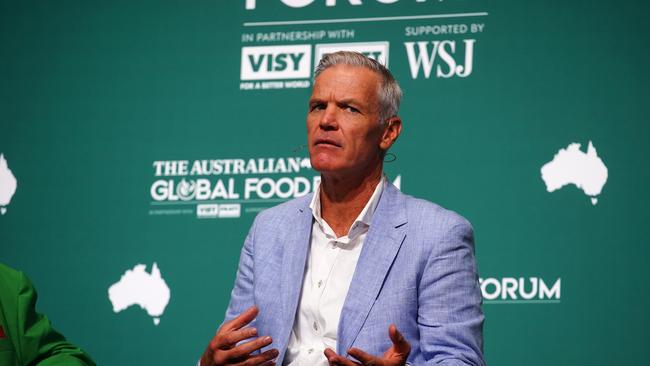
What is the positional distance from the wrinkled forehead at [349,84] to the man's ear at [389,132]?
0.39 ft

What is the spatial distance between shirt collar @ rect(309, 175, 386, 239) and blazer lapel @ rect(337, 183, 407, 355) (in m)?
0.04

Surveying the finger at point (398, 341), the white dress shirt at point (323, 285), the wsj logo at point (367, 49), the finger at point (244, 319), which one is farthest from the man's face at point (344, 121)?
the wsj logo at point (367, 49)

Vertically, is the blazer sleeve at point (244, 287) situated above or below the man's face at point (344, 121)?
below

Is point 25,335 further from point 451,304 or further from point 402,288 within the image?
point 451,304

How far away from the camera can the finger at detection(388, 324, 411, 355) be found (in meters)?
2.47

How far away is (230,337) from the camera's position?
2.59 metres

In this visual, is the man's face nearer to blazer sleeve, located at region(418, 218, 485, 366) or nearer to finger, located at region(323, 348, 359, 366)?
blazer sleeve, located at region(418, 218, 485, 366)

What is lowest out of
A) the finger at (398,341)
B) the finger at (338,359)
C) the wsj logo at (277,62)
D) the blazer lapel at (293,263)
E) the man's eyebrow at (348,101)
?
the finger at (338,359)

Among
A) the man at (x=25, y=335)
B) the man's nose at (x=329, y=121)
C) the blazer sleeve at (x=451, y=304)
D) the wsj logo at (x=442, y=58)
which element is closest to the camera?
the man at (x=25, y=335)

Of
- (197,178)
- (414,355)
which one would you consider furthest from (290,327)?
(197,178)

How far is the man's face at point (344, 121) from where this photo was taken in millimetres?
2998

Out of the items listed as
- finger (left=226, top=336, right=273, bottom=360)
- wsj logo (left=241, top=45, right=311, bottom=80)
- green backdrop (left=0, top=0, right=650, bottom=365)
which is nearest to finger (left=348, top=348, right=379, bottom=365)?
finger (left=226, top=336, right=273, bottom=360)

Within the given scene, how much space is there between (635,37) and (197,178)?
1977 mm

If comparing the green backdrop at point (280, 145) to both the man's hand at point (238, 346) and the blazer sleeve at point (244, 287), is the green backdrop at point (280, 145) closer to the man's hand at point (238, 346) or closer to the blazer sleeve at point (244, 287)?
the blazer sleeve at point (244, 287)
